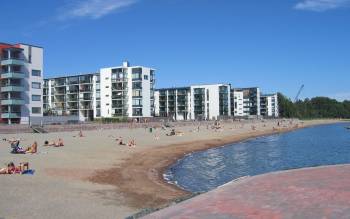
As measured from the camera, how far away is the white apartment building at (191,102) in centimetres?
16688

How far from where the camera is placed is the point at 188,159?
43.2m

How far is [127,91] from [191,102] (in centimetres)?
4393

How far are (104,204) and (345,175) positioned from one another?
357 inches

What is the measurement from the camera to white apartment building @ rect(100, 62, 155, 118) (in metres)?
127

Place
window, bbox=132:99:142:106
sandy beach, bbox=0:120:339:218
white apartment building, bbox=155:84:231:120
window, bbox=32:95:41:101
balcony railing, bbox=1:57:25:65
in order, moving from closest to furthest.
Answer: sandy beach, bbox=0:120:339:218
balcony railing, bbox=1:57:25:65
window, bbox=32:95:41:101
window, bbox=132:99:142:106
white apartment building, bbox=155:84:231:120

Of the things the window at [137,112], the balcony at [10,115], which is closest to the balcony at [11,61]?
the balcony at [10,115]

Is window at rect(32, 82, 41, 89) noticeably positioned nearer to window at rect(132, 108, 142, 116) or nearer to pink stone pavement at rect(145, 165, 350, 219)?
window at rect(132, 108, 142, 116)

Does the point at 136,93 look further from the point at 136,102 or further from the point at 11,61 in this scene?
the point at 11,61

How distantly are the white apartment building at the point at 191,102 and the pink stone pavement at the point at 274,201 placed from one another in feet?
493

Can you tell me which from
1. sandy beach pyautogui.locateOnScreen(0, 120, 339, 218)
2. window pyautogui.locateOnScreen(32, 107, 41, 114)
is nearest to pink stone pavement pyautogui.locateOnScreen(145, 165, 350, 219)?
sandy beach pyautogui.locateOnScreen(0, 120, 339, 218)

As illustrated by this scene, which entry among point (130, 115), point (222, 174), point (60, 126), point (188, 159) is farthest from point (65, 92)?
point (222, 174)

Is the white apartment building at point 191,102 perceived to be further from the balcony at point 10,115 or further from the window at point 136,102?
the balcony at point 10,115

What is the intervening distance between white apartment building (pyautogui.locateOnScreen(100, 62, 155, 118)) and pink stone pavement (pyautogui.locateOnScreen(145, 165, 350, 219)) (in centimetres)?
11164

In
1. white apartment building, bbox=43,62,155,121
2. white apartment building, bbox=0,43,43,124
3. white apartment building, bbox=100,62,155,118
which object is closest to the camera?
white apartment building, bbox=0,43,43,124
